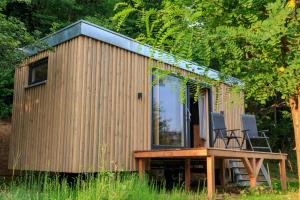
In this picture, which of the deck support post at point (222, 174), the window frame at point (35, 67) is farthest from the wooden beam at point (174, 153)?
the deck support post at point (222, 174)

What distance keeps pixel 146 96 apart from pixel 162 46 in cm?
479

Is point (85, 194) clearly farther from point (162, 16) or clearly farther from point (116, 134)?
point (116, 134)

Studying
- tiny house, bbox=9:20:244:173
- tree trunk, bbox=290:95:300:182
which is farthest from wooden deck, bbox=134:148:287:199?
tree trunk, bbox=290:95:300:182

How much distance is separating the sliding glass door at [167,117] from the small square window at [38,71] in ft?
7.08

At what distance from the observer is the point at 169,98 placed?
7.62 m

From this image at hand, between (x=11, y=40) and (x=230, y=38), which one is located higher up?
(x=11, y=40)

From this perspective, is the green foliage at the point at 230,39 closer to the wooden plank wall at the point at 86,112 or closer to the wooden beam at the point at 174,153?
the wooden beam at the point at 174,153

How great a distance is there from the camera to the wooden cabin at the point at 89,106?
5.94 meters

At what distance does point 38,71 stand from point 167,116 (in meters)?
2.76

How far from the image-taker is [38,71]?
7.36m

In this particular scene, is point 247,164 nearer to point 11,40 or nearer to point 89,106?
point 89,106

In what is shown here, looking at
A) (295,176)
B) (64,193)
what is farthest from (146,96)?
(295,176)

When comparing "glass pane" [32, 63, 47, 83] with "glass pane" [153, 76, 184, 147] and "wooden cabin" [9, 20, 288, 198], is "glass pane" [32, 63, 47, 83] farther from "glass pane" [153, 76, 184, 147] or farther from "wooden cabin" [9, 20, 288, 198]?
"glass pane" [153, 76, 184, 147]

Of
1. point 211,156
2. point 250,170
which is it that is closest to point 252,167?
point 250,170
